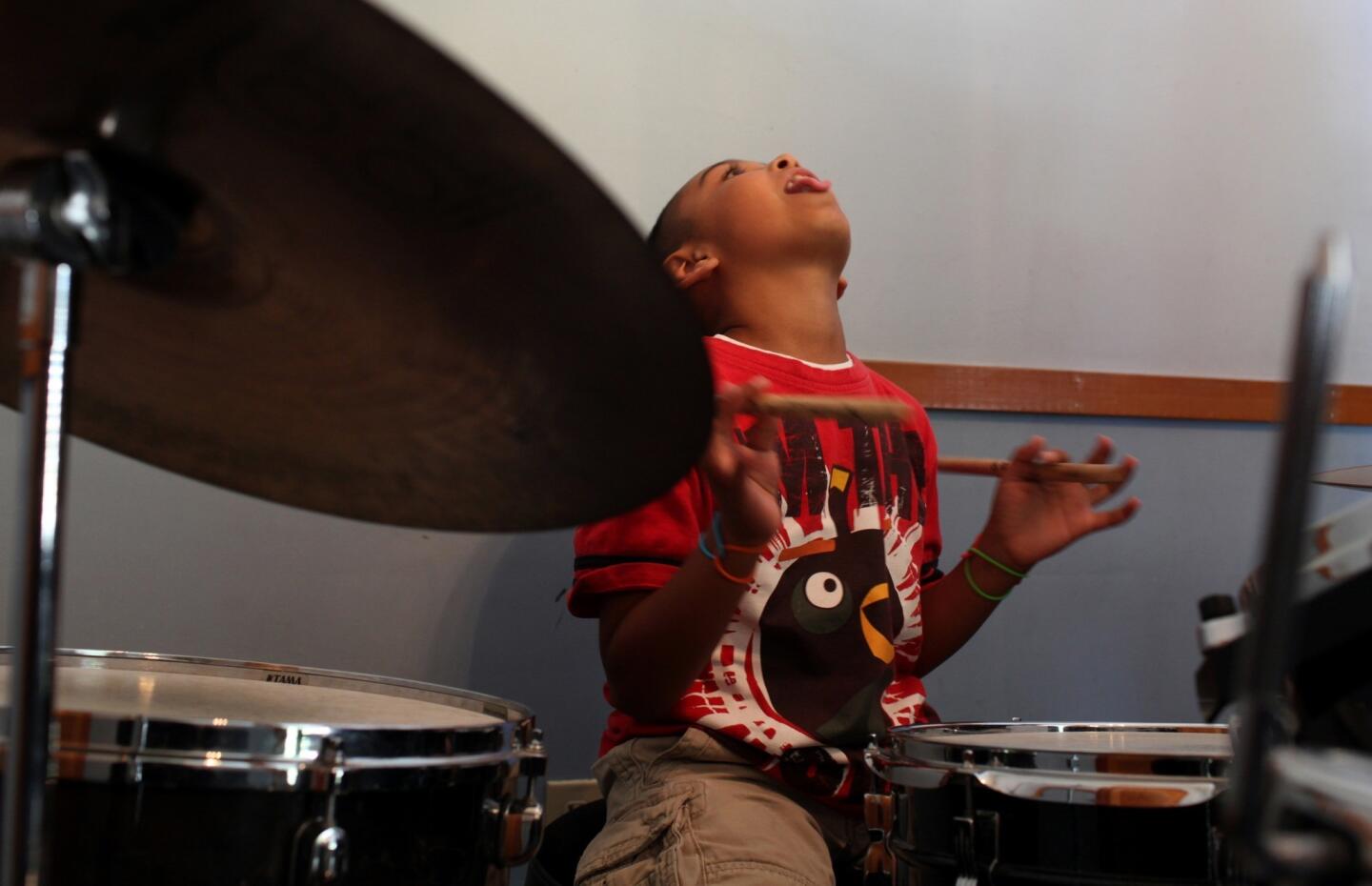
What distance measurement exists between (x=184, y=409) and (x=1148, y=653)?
1.14 m

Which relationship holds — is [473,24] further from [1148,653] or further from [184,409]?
[1148,653]

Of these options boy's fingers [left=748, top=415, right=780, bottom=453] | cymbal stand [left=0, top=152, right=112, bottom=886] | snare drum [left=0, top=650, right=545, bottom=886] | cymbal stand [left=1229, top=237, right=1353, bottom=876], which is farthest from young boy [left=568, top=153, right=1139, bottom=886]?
cymbal stand [left=1229, top=237, right=1353, bottom=876]

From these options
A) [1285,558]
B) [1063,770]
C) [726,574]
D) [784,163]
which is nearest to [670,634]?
[726,574]

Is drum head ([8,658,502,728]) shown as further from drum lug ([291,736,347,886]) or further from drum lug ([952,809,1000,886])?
drum lug ([952,809,1000,886])

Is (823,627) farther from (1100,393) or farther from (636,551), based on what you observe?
(1100,393)

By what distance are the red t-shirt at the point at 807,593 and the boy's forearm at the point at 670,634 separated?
39 mm

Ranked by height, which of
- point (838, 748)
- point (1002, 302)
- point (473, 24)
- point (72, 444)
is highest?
point (473, 24)

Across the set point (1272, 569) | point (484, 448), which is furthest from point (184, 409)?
point (1272, 569)

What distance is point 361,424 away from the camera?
2.26 ft

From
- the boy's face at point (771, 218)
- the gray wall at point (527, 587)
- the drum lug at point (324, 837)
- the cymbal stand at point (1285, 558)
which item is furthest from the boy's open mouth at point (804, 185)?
the cymbal stand at point (1285, 558)

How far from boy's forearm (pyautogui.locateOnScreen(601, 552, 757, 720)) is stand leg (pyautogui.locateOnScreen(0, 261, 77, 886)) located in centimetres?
46

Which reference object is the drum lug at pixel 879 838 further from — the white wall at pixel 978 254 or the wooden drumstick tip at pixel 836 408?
the white wall at pixel 978 254

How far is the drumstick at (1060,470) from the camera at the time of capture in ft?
2.90

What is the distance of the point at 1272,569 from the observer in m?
0.29
